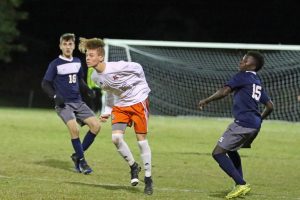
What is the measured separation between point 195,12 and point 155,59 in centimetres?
1901

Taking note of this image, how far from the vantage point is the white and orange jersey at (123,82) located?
930 centimetres

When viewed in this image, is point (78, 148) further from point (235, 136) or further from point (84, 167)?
point (235, 136)

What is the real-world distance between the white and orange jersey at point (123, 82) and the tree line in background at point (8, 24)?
30.0 meters

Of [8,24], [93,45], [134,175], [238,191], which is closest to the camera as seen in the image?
[238,191]

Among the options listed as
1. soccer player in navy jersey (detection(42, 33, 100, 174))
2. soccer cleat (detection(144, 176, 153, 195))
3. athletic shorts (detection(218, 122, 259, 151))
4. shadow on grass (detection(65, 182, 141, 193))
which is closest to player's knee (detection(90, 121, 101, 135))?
soccer player in navy jersey (detection(42, 33, 100, 174))

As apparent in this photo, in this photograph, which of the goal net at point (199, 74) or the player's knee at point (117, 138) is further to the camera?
the goal net at point (199, 74)

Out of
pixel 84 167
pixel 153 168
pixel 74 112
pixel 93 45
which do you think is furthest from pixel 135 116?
pixel 153 168

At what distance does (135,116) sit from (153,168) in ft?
8.56

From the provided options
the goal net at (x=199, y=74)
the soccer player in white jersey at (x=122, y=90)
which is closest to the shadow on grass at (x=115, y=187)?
the soccer player in white jersey at (x=122, y=90)

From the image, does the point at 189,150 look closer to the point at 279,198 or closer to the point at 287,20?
the point at 279,198

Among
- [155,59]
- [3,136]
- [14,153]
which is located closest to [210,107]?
[155,59]

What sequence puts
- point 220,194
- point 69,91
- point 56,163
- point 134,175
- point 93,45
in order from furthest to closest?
point 56,163, point 69,91, point 93,45, point 134,175, point 220,194

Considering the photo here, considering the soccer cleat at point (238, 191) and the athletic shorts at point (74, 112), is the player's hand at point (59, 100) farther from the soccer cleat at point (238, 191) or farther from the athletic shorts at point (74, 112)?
the soccer cleat at point (238, 191)

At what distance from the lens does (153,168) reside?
38.5 feet
